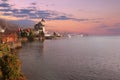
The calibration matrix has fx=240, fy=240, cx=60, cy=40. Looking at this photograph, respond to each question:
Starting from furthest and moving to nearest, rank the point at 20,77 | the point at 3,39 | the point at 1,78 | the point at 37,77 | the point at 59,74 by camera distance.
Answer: the point at 3,39 → the point at 59,74 → the point at 37,77 → the point at 20,77 → the point at 1,78

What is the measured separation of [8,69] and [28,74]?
16.1 metres

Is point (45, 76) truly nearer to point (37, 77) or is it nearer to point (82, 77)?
point (37, 77)

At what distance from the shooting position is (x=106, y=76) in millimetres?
60000

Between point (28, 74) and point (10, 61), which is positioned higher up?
point (10, 61)

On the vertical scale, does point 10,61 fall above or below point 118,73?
above

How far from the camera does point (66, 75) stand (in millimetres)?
60062

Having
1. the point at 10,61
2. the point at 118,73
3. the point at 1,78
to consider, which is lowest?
the point at 118,73

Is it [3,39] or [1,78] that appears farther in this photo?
[3,39]

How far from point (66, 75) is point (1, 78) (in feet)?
67.5

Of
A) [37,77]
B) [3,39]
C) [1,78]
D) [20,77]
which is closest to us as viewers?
[1,78]

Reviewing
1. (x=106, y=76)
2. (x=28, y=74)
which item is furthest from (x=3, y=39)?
(x=106, y=76)

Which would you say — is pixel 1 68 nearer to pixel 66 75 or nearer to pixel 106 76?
pixel 66 75

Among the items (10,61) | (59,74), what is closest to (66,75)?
(59,74)

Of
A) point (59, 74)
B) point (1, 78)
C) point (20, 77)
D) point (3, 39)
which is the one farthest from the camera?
point (3, 39)
